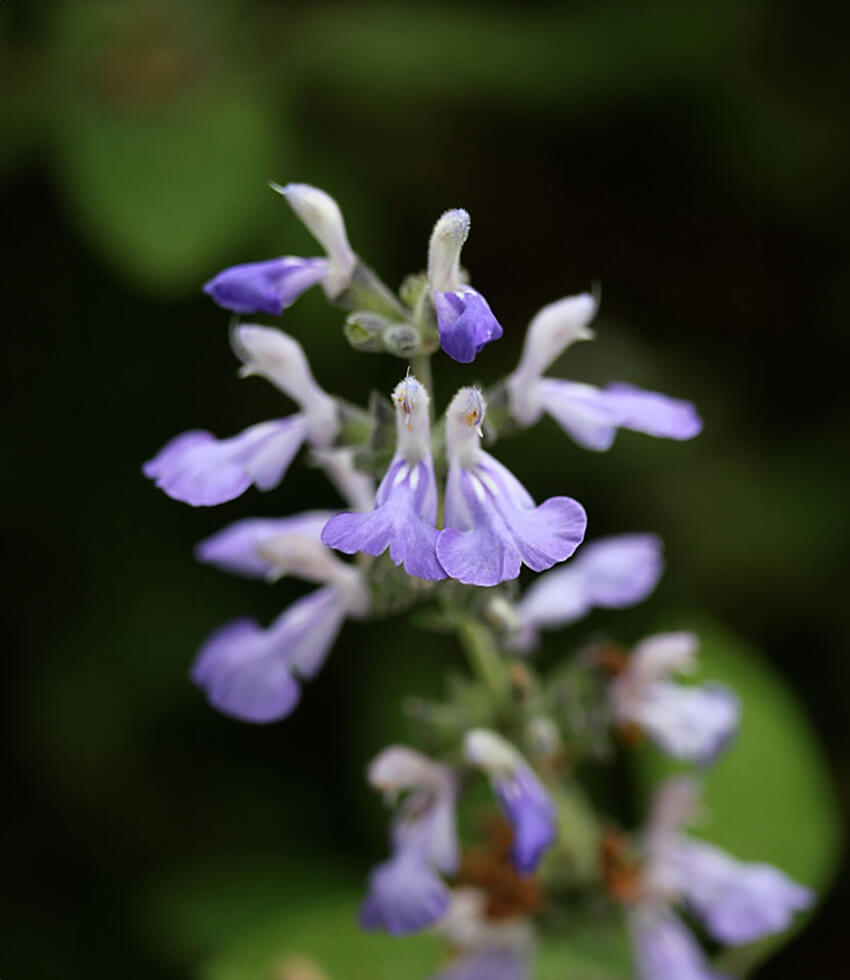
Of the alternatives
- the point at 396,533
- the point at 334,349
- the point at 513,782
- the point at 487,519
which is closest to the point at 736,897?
the point at 513,782

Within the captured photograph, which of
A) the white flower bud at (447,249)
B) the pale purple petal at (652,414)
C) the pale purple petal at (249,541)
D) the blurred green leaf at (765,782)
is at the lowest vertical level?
the blurred green leaf at (765,782)

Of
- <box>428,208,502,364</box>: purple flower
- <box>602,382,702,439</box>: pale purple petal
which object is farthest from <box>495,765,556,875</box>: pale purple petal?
<box>428,208,502,364</box>: purple flower

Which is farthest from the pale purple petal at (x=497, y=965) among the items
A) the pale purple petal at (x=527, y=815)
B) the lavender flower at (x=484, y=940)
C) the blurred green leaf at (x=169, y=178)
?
the blurred green leaf at (x=169, y=178)

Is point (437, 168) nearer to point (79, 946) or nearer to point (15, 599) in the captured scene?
point (15, 599)

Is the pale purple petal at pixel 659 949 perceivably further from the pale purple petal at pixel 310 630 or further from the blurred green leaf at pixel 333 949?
the pale purple petal at pixel 310 630

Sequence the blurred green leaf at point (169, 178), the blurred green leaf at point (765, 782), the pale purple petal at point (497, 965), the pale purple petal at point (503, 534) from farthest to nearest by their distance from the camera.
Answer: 1. the blurred green leaf at point (169, 178)
2. the blurred green leaf at point (765, 782)
3. the pale purple petal at point (497, 965)
4. the pale purple petal at point (503, 534)

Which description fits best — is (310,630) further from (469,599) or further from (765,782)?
(765,782)
